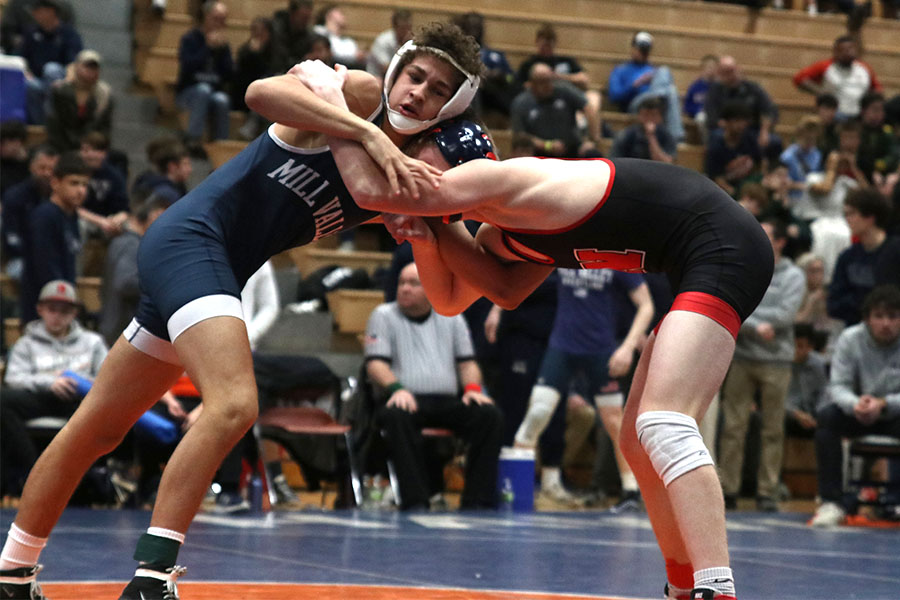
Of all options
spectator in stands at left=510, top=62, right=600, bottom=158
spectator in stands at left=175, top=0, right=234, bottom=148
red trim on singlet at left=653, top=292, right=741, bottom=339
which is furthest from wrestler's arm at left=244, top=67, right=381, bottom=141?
spectator in stands at left=175, top=0, right=234, bottom=148

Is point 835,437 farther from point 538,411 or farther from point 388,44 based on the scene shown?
point 388,44

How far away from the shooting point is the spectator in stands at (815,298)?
1043 centimetres

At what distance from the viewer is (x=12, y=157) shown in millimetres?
9500

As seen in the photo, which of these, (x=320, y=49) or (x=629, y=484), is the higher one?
(x=320, y=49)

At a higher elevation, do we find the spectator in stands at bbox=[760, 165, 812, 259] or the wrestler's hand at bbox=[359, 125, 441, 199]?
the spectator in stands at bbox=[760, 165, 812, 259]

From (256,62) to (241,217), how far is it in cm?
804

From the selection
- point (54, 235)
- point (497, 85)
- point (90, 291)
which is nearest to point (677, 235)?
point (54, 235)

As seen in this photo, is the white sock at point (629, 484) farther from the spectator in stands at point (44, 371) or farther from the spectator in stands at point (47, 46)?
the spectator in stands at point (47, 46)

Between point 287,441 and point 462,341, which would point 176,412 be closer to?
point 287,441

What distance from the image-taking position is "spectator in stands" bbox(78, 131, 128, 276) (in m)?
9.61

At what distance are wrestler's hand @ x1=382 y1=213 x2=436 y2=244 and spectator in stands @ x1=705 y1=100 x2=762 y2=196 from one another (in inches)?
336

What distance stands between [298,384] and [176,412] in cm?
97

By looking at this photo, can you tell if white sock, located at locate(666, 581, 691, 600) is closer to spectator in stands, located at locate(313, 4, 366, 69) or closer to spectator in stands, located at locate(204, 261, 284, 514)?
spectator in stands, located at locate(204, 261, 284, 514)

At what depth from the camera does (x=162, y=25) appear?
1237cm
